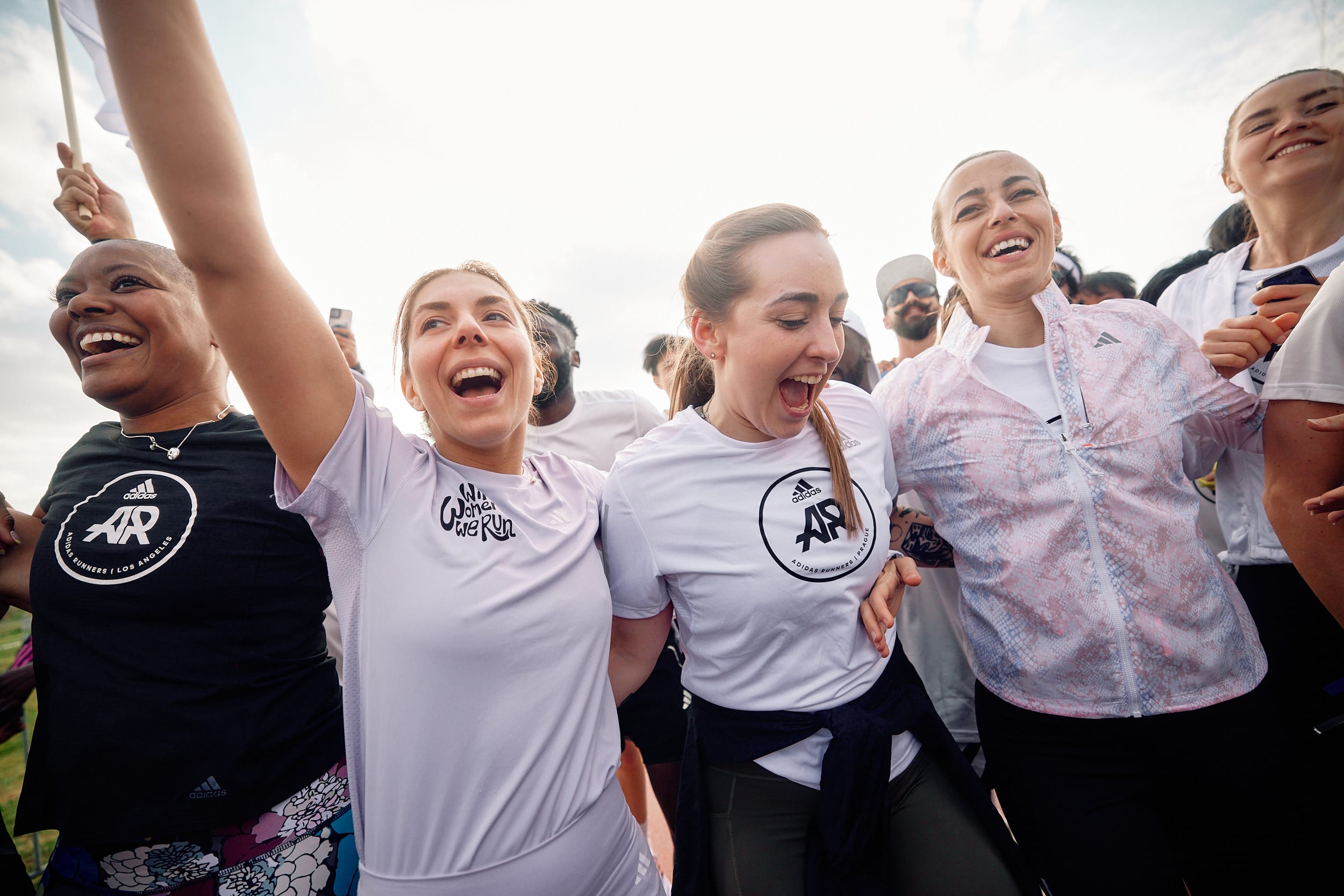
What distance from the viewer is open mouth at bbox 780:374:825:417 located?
6.10 feet

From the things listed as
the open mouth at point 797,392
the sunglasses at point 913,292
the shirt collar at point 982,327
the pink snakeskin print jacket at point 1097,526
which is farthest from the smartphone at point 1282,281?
the sunglasses at point 913,292

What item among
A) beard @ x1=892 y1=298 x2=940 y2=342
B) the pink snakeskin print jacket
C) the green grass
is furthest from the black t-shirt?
beard @ x1=892 y1=298 x2=940 y2=342

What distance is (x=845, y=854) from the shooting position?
158cm

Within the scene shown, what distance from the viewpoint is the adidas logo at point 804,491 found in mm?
1849

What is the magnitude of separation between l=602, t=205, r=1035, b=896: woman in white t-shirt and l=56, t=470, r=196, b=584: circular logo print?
122 cm

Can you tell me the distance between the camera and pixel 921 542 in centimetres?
237

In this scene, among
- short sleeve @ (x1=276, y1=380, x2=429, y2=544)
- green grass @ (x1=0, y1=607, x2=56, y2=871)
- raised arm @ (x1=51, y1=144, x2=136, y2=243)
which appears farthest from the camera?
green grass @ (x1=0, y1=607, x2=56, y2=871)

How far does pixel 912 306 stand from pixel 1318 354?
2.67 metres

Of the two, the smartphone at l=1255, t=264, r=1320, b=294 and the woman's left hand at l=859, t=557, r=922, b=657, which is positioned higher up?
the smartphone at l=1255, t=264, r=1320, b=294

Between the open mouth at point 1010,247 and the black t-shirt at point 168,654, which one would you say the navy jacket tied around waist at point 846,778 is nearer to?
the black t-shirt at point 168,654

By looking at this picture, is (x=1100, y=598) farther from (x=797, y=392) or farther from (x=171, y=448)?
(x=171, y=448)

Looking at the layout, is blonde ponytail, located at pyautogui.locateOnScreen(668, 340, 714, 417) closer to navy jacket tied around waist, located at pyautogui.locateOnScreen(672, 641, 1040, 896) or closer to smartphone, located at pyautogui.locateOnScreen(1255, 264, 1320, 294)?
navy jacket tied around waist, located at pyautogui.locateOnScreen(672, 641, 1040, 896)

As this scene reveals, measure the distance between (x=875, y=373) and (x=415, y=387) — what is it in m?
3.27

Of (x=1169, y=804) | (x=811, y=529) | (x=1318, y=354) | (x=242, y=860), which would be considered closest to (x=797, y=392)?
(x=811, y=529)
